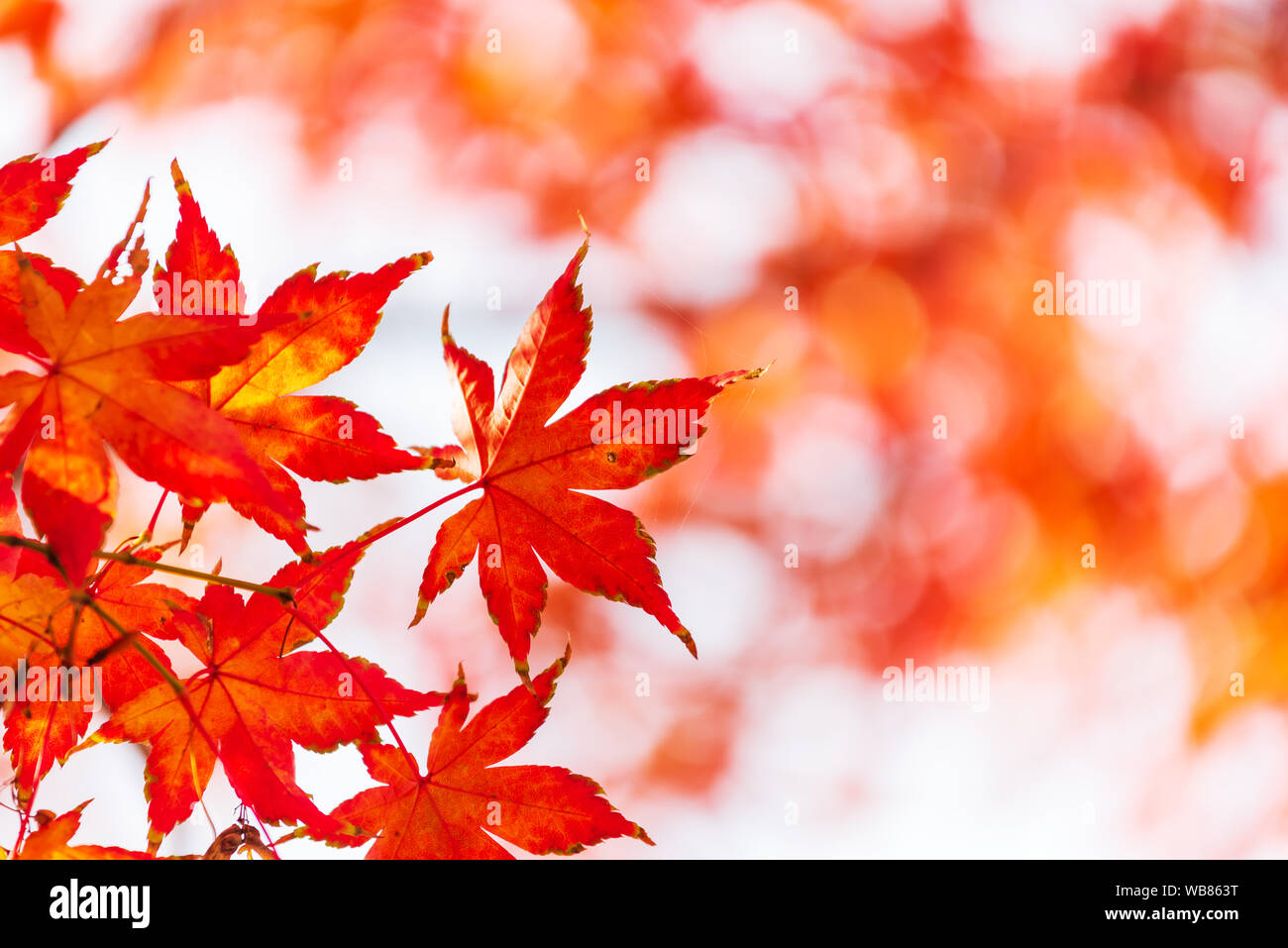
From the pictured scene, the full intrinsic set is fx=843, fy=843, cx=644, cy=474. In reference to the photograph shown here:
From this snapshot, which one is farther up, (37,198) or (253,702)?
(37,198)

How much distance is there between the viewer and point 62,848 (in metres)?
0.23

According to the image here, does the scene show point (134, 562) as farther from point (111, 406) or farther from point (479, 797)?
point (479, 797)

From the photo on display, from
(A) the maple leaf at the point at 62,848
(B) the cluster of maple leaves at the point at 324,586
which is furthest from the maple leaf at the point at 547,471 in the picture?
(A) the maple leaf at the point at 62,848

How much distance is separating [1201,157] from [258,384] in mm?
1038

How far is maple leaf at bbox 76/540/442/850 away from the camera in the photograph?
276 mm

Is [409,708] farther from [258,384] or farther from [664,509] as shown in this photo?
[664,509]

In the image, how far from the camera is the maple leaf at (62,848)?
0.22 m

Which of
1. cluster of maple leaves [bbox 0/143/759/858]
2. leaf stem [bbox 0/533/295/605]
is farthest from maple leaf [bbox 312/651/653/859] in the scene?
leaf stem [bbox 0/533/295/605]

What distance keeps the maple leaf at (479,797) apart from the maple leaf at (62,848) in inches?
2.7

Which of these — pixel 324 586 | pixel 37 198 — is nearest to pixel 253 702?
pixel 324 586

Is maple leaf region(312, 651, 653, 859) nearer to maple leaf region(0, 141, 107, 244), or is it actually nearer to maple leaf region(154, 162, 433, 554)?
maple leaf region(154, 162, 433, 554)

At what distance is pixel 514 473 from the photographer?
0.30 m

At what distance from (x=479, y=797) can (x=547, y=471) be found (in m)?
0.12

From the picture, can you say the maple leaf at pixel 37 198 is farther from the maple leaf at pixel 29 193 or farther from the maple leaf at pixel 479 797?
the maple leaf at pixel 479 797
